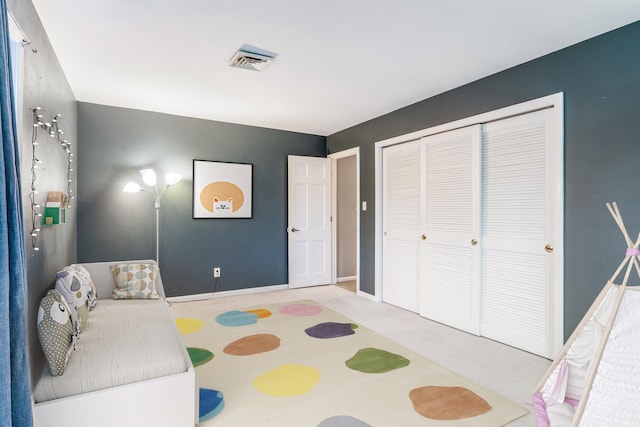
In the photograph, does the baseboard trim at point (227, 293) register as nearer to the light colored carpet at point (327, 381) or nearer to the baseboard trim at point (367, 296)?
the light colored carpet at point (327, 381)

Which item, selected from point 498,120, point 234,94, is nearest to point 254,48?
point 234,94

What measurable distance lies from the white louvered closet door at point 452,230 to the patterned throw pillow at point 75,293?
3129 mm

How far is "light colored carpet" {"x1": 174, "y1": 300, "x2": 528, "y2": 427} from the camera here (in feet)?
6.30

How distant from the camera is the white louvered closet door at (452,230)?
320 centimetres

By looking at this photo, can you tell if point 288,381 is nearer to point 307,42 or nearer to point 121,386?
point 121,386

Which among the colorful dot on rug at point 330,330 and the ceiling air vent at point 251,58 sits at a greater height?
the ceiling air vent at point 251,58

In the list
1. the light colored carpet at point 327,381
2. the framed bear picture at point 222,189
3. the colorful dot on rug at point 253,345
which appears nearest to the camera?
the light colored carpet at point 327,381

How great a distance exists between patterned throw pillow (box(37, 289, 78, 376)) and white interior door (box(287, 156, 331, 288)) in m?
3.40

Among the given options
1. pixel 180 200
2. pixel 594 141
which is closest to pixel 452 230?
pixel 594 141

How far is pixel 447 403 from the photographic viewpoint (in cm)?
205

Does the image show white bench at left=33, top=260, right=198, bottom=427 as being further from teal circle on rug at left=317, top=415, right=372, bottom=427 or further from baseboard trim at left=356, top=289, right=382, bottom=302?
baseboard trim at left=356, top=289, right=382, bottom=302

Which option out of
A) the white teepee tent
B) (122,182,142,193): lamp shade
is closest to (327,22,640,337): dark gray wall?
the white teepee tent

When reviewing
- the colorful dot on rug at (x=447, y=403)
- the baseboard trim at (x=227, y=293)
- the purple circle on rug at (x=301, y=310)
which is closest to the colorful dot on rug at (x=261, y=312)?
the purple circle on rug at (x=301, y=310)

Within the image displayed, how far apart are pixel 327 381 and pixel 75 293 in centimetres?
186
